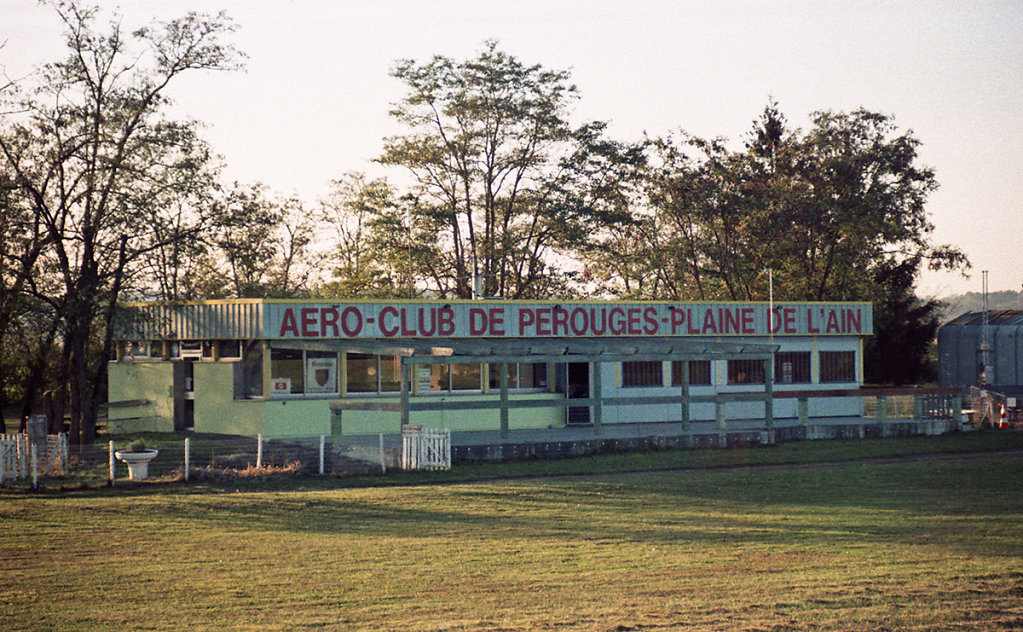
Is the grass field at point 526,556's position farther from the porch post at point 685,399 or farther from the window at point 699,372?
the window at point 699,372

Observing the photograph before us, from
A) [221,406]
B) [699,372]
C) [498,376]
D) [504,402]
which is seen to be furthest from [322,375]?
[699,372]

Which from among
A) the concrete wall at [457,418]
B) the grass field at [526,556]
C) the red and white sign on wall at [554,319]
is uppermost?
the red and white sign on wall at [554,319]

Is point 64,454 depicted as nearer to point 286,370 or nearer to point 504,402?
point 286,370

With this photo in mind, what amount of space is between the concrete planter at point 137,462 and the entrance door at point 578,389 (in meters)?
13.5

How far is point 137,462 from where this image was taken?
21516 millimetres

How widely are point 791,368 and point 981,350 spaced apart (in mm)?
12013

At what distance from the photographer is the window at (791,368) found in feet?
114

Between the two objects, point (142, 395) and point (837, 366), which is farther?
point (837, 366)

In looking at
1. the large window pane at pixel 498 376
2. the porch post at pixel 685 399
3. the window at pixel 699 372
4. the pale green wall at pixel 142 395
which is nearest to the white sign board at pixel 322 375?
the large window pane at pixel 498 376

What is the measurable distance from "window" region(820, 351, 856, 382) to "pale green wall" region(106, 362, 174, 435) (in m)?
19.4

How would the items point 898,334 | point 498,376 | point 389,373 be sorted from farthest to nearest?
point 898,334, point 498,376, point 389,373

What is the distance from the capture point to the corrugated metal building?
4341 cm

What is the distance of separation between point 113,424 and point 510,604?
81.2 feet

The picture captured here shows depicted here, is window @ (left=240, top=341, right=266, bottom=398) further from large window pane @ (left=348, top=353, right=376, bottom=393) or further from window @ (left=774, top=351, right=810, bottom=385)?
window @ (left=774, top=351, right=810, bottom=385)
